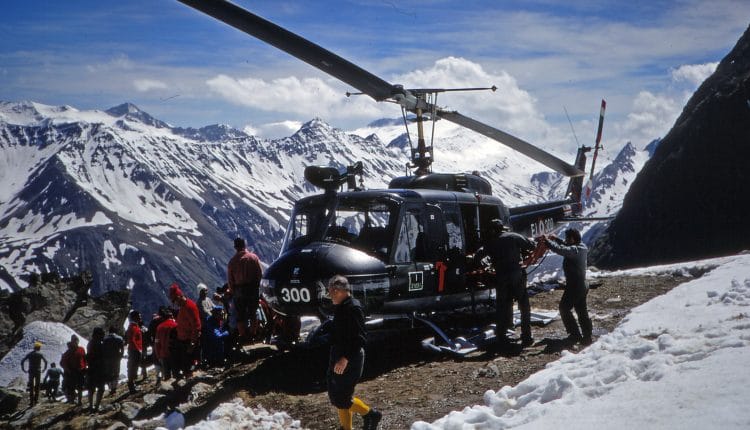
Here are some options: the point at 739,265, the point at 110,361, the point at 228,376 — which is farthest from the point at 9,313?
the point at 739,265

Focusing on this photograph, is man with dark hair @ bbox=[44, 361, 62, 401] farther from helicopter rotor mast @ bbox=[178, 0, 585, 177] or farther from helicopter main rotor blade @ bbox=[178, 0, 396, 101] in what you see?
helicopter main rotor blade @ bbox=[178, 0, 396, 101]

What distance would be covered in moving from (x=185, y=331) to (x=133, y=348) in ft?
11.9

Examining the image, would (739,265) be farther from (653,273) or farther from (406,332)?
(406,332)

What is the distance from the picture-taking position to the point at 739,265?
1755cm

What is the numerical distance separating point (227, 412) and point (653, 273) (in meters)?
17.5

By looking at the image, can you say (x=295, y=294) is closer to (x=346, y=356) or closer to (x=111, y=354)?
(x=346, y=356)

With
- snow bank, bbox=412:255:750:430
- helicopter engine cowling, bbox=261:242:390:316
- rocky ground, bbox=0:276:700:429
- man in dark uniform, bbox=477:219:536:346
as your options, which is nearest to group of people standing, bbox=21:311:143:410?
rocky ground, bbox=0:276:700:429

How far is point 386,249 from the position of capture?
34.7ft

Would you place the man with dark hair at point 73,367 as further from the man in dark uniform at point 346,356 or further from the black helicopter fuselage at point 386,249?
the man in dark uniform at point 346,356

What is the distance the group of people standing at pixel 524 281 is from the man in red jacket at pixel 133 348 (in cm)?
927

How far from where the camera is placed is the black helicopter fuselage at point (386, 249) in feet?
31.8

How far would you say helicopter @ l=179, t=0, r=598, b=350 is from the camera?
9492 mm

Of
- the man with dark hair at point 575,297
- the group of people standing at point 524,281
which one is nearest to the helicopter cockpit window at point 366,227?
the group of people standing at point 524,281

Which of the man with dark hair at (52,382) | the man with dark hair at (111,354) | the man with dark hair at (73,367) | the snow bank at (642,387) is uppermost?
the snow bank at (642,387)
